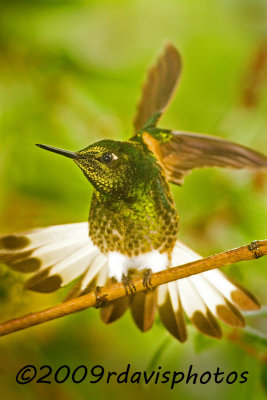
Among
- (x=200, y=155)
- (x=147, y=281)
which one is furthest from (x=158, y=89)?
(x=147, y=281)

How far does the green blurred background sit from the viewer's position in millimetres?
1071

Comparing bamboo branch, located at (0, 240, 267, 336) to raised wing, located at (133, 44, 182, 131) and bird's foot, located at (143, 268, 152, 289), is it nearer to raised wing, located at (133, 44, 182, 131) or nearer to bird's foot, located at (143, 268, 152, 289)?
bird's foot, located at (143, 268, 152, 289)

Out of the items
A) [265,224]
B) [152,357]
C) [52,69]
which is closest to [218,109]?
[265,224]

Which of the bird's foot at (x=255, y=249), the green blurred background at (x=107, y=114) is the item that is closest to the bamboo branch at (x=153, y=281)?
the bird's foot at (x=255, y=249)

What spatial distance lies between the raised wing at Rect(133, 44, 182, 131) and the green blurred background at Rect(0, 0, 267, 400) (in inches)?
3.6

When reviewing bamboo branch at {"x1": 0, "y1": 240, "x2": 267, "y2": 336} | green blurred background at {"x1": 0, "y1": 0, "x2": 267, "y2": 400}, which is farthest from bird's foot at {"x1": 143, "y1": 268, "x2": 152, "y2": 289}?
green blurred background at {"x1": 0, "y1": 0, "x2": 267, "y2": 400}

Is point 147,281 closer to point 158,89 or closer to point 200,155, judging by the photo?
point 200,155

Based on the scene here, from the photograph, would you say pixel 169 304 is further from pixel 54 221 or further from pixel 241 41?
pixel 241 41

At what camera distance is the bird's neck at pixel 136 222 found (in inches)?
33.6

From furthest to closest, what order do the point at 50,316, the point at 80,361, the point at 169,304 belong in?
the point at 80,361 → the point at 169,304 → the point at 50,316

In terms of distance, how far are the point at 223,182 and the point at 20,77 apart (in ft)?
1.88

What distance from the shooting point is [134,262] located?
2.88ft

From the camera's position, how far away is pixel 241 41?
114 cm

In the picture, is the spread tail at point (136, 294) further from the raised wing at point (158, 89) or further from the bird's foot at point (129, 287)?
the raised wing at point (158, 89)
